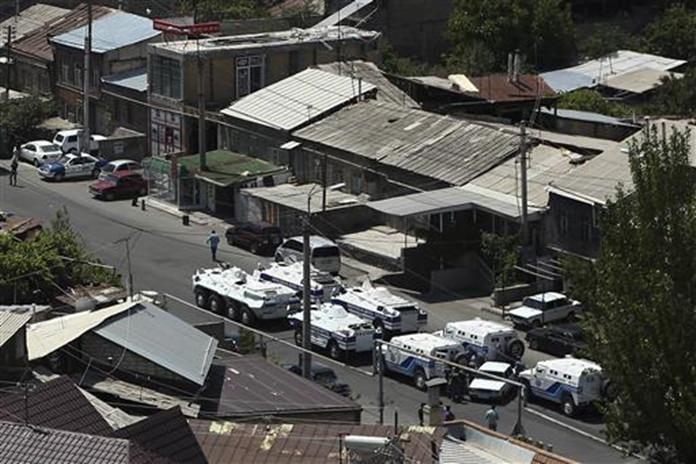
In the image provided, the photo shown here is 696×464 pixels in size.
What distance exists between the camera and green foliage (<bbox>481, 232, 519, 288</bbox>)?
44250mm

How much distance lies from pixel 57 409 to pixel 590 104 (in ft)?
133

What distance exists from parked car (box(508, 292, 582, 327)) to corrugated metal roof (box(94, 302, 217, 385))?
1389 cm

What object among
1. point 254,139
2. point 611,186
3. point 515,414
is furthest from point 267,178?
point 515,414

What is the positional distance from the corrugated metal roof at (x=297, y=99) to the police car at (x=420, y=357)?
51.0 feet

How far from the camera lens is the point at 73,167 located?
5794 cm

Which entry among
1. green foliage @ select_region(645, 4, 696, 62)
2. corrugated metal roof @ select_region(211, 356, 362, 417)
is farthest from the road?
green foliage @ select_region(645, 4, 696, 62)

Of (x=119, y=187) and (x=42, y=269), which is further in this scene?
(x=119, y=187)

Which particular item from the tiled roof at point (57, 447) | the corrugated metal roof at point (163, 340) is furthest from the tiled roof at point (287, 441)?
the tiled roof at point (57, 447)

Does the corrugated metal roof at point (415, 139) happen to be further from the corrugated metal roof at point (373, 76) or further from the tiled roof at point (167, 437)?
the tiled roof at point (167, 437)

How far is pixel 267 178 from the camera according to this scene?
52094mm

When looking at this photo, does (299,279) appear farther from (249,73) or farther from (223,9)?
(223,9)

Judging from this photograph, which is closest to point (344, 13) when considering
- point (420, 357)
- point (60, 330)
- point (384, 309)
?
point (384, 309)

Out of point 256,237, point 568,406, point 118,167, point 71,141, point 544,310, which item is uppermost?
point 568,406

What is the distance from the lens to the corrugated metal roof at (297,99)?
5406cm
